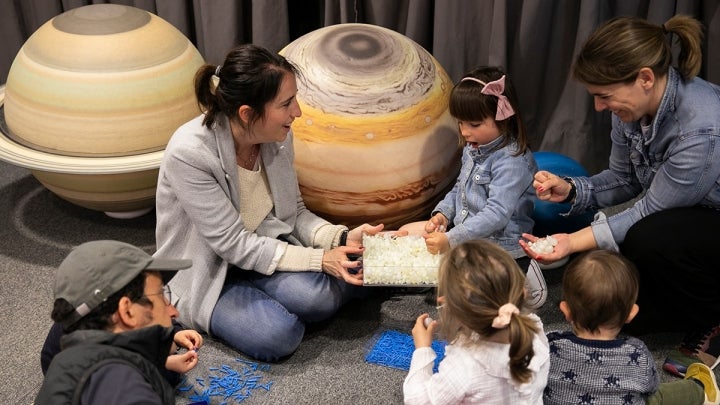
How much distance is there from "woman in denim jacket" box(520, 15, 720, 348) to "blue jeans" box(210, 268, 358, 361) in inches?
21.6

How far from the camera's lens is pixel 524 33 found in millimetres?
2646

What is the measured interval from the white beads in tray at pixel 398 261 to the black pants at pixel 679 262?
50 cm

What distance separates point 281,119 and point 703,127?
3.30 ft

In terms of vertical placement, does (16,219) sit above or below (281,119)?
below

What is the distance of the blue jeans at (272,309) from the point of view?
2.00 metres

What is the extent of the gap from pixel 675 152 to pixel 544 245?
1.26 ft

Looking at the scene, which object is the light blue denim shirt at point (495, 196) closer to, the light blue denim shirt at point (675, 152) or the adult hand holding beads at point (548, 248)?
the adult hand holding beads at point (548, 248)

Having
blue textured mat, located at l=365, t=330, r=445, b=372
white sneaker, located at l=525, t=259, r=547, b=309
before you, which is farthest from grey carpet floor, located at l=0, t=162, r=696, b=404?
white sneaker, located at l=525, t=259, r=547, b=309

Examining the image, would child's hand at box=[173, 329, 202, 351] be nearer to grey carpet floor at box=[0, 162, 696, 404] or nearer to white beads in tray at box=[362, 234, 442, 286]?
grey carpet floor at box=[0, 162, 696, 404]

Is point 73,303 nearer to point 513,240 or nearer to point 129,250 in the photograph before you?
point 129,250

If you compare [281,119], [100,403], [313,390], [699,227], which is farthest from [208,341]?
[699,227]

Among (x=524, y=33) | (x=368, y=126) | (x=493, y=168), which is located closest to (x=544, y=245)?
(x=493, y=168)

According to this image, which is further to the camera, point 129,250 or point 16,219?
Answer: point 16,219

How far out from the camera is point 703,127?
1.82 metres
